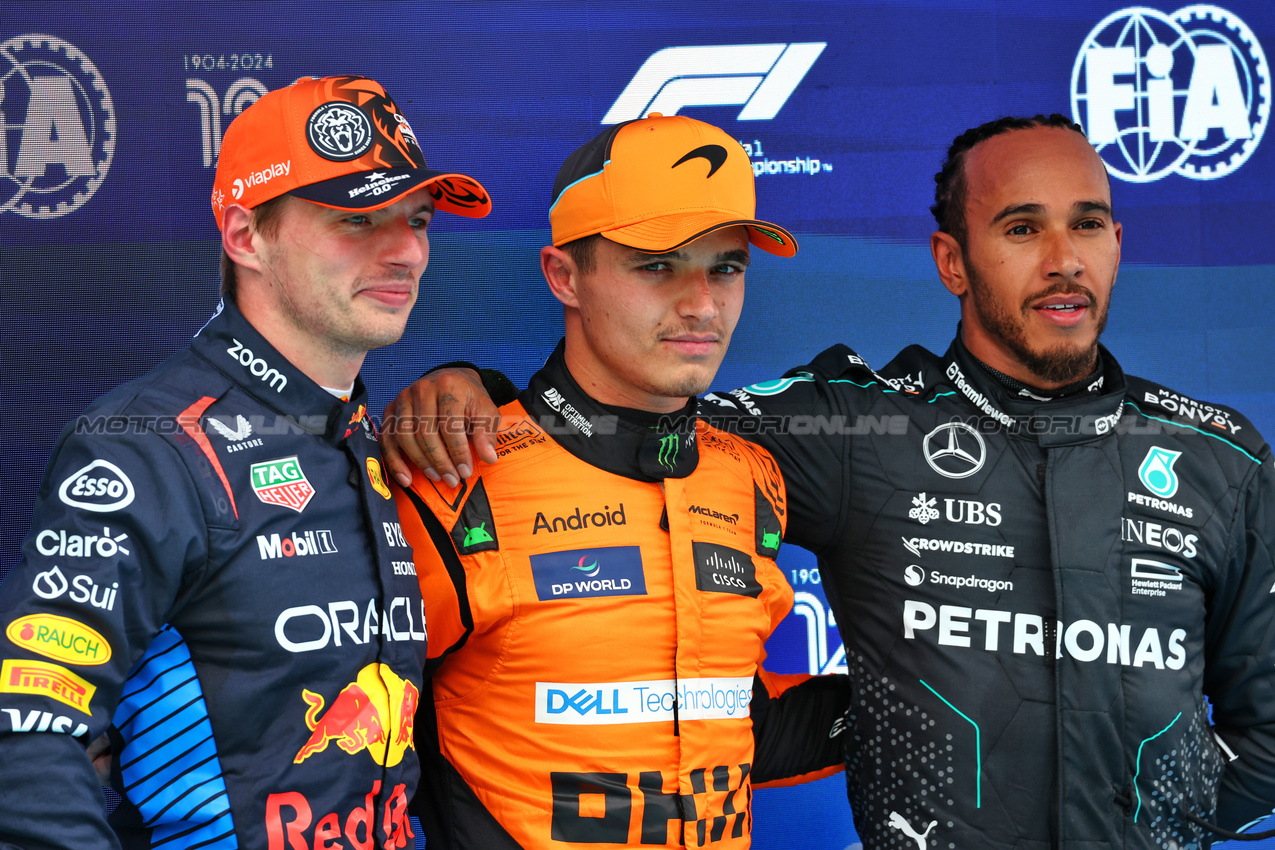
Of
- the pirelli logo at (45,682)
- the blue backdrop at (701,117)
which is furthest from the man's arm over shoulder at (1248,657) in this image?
the pirelli logo at (45,682)

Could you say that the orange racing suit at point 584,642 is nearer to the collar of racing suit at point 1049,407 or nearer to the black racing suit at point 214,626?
the black racing suit at point 214,626

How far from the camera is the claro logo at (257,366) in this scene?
162 centimetres

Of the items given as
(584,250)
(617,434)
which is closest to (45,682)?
(617,434)

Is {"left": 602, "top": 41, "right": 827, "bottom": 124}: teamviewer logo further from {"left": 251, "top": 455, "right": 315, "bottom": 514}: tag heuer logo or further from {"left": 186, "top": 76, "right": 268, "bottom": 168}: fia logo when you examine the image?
{"left": 251, "top": 455, "right": 315, "bottom": 514}: tag heuer logo

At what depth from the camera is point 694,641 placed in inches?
72.4

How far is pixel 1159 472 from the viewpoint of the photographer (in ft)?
6.86

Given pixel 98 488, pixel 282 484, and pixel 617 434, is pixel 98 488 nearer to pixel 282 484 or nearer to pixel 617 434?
pixel 282 484

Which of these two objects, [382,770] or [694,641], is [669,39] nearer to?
[694,641]

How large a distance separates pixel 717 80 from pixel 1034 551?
1355 mm

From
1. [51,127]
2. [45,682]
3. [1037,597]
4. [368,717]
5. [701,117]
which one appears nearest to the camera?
[45,682]

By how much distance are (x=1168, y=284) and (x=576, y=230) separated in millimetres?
1696

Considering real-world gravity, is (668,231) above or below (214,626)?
above

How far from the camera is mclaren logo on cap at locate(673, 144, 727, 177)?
1947 mm

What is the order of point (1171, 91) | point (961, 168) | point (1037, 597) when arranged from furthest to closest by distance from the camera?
point (1171, 91), point (961, 168), point (1037, 597)
